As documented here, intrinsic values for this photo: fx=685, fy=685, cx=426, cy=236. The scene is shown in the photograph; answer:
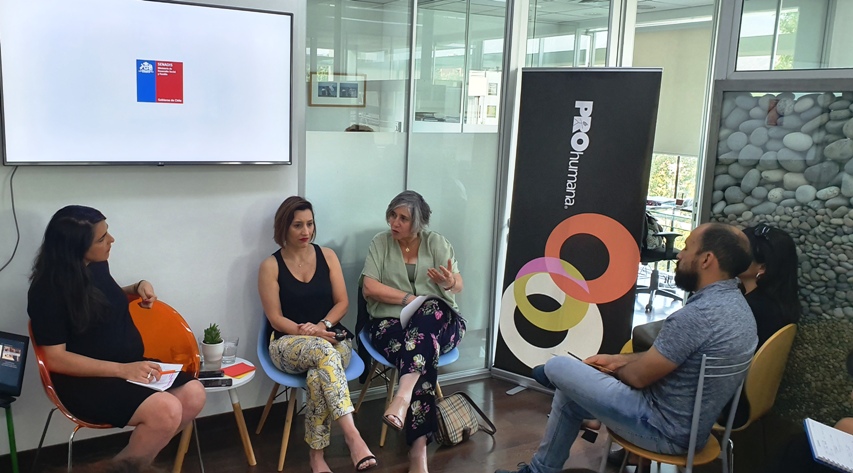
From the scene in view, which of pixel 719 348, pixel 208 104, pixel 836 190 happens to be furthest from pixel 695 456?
pixel 208 104

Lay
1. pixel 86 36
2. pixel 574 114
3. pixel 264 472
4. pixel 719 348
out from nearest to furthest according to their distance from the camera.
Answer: pixel 719 348, pixel 86 36, pixel 264 472, pixel 574 114

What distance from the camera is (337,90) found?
12.0 feet

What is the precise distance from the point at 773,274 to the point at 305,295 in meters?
2.17

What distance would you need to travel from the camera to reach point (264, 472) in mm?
3170

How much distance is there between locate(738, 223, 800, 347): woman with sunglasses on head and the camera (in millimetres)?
2969

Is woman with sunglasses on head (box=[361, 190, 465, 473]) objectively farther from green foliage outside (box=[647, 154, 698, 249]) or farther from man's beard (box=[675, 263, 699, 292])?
green foliage outside (box=[647, 154, 698, 249])

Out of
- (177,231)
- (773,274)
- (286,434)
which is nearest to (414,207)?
(177,231)

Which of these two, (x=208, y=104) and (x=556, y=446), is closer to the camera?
(x=556, y=446)

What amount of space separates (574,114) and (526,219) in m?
0.68

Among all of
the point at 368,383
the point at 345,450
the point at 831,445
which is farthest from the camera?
the point at 368,383

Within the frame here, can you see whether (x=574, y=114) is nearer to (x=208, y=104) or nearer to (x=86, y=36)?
(x=208, y=104)

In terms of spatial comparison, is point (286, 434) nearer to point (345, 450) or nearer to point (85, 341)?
point (345, 450)

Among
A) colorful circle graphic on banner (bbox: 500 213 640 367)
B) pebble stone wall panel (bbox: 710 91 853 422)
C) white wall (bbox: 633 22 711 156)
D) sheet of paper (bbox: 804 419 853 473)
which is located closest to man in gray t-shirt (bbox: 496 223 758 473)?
sheet of paper (bbox: 804 419 853 473)

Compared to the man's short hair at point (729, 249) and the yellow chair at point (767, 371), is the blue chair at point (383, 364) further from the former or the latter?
the man's short hair at point (729, 249)
